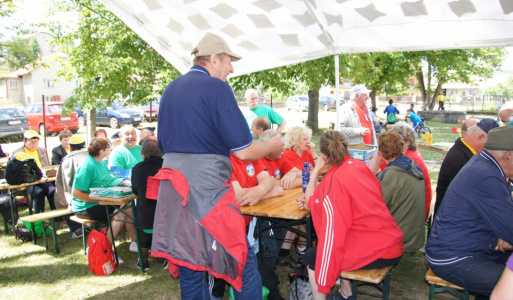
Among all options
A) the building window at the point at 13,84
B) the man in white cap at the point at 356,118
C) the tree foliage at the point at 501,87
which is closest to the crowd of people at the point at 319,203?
the man in white cap at the point at 356,118

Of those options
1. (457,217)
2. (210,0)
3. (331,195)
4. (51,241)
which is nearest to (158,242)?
(331,195)

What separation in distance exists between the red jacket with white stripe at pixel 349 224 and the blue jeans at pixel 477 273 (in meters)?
0.44

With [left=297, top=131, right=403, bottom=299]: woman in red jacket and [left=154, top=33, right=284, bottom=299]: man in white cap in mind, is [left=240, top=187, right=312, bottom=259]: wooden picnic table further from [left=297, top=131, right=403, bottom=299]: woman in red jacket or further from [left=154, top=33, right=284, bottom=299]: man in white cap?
[left=154, top=33, right=284, bottom=299]: man in white cap

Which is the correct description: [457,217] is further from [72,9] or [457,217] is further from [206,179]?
[72,9]

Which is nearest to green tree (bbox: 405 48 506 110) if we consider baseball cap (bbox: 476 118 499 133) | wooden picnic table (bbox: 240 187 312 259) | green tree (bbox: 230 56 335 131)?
green tree (bbox: 230 56 335 131)

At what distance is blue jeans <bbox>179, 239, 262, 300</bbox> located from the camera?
234 cm

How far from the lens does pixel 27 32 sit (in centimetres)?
1202

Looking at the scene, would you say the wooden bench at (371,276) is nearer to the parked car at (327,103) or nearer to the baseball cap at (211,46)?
the baseball cap at (211,46)

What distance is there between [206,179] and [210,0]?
9.41ft

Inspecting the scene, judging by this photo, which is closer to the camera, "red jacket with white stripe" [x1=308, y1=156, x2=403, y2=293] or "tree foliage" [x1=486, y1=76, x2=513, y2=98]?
"red jacket with white stripe" [x1=308, y1=156, x2=403, y2=293]

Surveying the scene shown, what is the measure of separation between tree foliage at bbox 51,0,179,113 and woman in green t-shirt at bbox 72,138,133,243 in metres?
3.99

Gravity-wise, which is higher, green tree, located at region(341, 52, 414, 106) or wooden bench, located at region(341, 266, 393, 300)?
green tree, located at region(341, 52, 414, 106)

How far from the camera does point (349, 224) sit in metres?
2.63

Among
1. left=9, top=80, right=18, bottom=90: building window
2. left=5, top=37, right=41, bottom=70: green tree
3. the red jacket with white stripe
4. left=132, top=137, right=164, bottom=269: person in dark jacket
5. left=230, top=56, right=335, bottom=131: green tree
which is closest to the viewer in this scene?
the red jacket with white stripe
